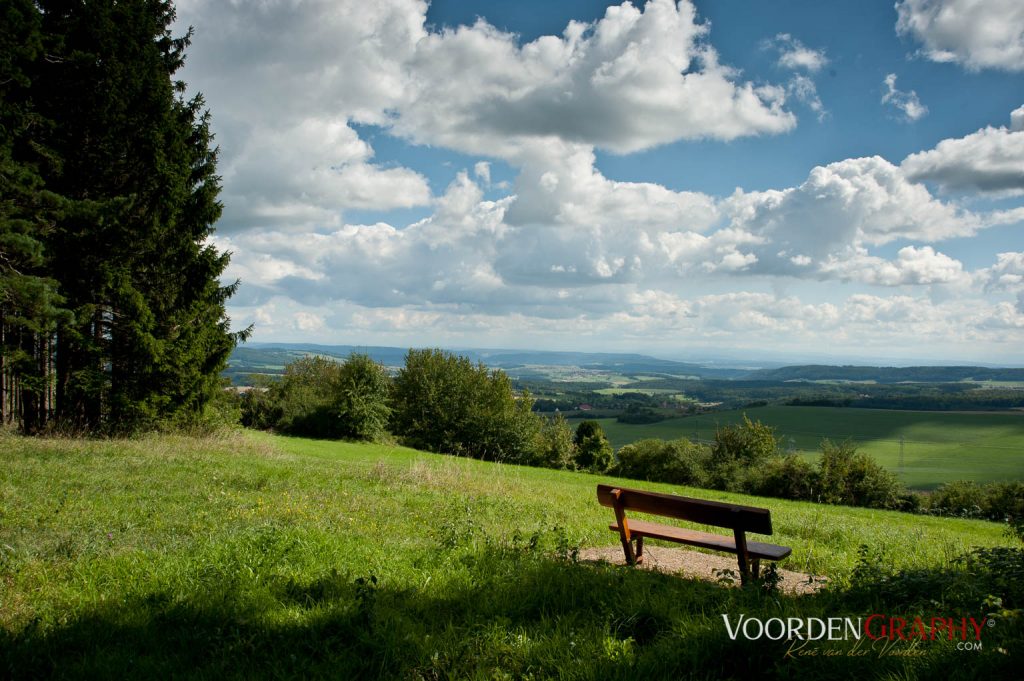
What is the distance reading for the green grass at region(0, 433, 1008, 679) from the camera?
3973mm

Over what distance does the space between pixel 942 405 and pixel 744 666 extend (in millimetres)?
120861

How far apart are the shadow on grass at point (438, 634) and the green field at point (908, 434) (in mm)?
50324

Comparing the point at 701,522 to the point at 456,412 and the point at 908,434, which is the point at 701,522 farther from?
the point at 908,434

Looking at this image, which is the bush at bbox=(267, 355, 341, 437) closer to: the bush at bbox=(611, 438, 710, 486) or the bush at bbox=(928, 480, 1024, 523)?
the bush at bbox=(611, 438, 710, 486)

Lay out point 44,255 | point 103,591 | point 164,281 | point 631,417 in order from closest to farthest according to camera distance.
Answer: point 103,591 → point 44,255 → point 164,281 → point 631,417

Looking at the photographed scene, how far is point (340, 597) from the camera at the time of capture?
16.8ft

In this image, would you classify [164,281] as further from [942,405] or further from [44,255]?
[942,405]

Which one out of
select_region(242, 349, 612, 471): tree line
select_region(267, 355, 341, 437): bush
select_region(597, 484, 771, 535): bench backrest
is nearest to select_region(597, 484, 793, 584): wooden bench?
select_region(597, 484, 771, 535): bench backrest

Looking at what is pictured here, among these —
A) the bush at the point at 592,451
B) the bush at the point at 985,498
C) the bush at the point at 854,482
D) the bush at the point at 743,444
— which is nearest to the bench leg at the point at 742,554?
the bush at the point at 985,498

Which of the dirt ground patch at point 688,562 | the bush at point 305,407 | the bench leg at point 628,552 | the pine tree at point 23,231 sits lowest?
the bush at point 305,407

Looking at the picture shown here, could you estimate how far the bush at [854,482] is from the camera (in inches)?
1497

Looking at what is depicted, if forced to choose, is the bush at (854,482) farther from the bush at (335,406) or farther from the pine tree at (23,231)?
the pine tree at (23,231)

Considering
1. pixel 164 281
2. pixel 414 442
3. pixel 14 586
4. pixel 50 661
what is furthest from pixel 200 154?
pixel 414 442

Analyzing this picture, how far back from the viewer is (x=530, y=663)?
13.2ft
